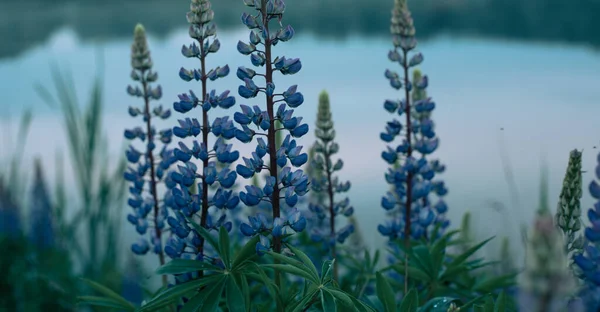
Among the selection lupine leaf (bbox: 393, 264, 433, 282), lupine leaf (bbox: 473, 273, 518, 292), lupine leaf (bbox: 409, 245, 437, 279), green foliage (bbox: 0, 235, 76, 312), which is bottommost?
green foliage (bbox: 0, 235, 76, 312)

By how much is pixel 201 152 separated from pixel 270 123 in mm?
267

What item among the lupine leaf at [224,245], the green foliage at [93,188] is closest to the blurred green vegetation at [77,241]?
the green foliage at [93,188]

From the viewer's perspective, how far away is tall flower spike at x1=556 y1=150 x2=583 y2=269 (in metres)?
2.12

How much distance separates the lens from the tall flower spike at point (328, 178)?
3.12 meters

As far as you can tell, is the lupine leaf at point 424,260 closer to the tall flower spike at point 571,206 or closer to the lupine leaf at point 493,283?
the lupine leaf at point 493,283

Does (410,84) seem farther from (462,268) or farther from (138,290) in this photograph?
(138,290)

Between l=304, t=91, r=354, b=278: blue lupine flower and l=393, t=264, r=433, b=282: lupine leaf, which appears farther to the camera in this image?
l=304, t=91, r=354, b=278: blue lupine flower

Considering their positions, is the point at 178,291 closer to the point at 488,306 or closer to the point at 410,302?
the point at 410,302

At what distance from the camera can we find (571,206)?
7.10 feet


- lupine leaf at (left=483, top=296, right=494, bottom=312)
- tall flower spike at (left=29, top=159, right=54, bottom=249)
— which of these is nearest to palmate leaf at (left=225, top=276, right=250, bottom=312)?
lupine leaf at (left=483, top=296, right=494, bottom=312)

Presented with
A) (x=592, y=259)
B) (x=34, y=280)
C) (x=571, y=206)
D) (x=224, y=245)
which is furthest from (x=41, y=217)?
(x=592, y=259)

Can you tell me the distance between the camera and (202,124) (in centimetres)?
252

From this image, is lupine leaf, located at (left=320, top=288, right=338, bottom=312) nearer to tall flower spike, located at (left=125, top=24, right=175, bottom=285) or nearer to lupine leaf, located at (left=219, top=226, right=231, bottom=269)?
lupine leaf, located at (left=219, top=226, right=231, bottom=269)

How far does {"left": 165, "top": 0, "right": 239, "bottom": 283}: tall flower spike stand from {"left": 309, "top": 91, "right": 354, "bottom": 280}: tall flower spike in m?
0.67
